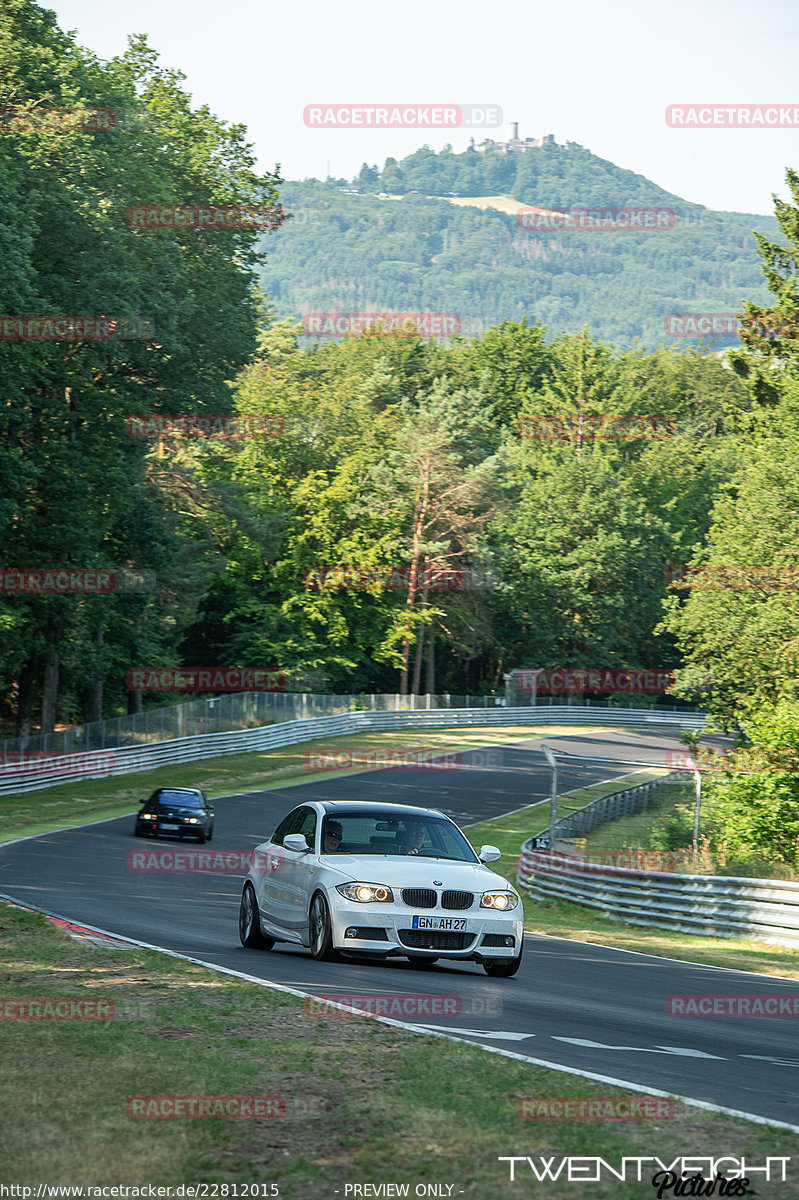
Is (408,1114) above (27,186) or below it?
below

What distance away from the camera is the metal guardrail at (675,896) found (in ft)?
65.1

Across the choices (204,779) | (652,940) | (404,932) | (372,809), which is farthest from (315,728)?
(404,932)

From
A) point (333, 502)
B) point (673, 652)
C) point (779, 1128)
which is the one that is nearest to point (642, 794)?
point (779, 1128)

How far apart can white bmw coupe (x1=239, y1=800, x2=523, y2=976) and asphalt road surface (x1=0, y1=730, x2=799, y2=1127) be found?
0.26m

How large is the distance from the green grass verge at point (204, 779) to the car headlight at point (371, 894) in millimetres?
22109

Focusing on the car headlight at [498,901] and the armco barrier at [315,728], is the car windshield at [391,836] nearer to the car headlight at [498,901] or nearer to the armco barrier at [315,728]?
the car headlight at [498,901]

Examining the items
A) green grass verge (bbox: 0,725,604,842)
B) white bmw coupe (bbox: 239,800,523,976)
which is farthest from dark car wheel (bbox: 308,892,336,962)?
green grass verge (bbox: 0,725,604,842)

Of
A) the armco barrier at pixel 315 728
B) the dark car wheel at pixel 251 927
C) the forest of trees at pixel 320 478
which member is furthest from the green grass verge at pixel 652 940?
the armco barrier at pixel 315 728

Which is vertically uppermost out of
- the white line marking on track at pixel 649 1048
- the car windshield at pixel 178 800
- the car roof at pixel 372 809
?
the car roof at pixel 372 809

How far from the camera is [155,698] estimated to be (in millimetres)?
65438

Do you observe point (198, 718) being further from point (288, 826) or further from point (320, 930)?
point (320, 930)

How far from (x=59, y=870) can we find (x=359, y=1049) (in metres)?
17.2

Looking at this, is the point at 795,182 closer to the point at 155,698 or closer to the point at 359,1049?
the point at 155,698

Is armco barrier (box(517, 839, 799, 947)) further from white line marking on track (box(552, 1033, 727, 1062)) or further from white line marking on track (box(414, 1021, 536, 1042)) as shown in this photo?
white line marking on track (box(414, 1021, 536, 1042))
